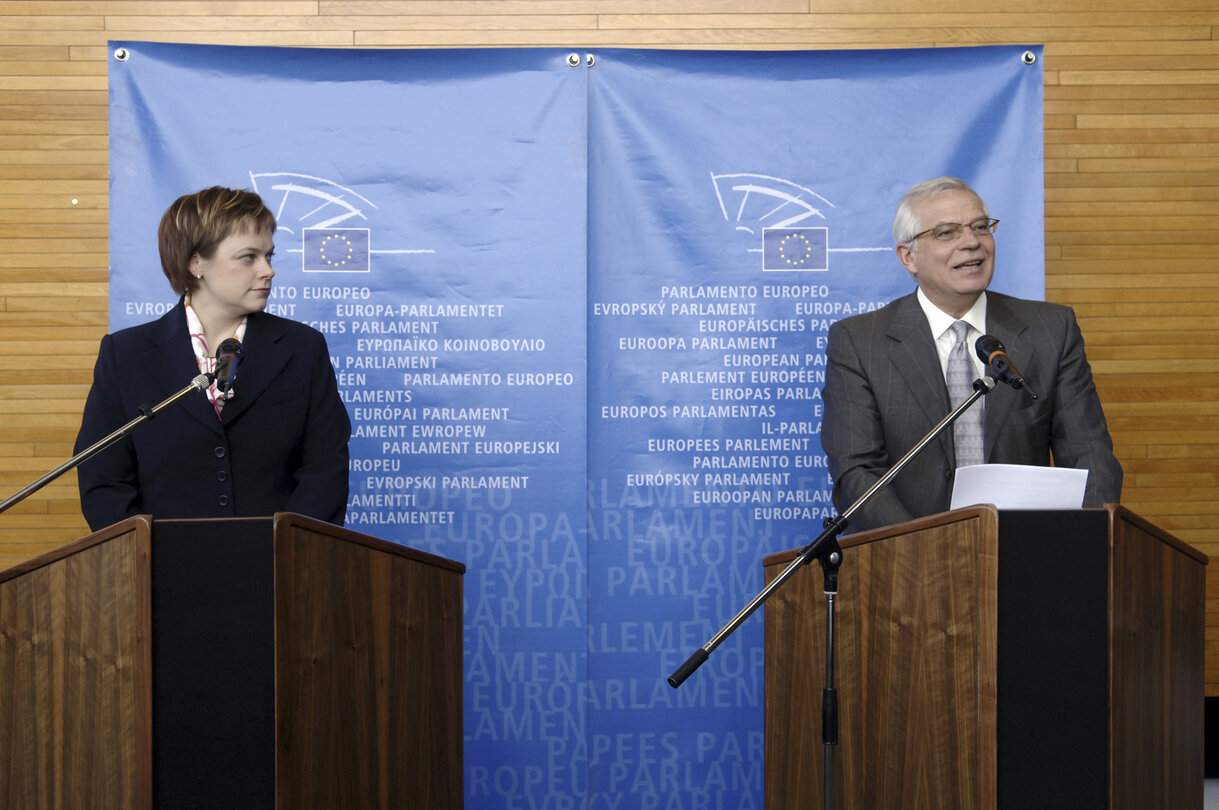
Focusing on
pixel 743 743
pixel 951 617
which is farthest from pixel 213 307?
pixel 743 743

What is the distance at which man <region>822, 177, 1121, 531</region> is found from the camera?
2.85 meters

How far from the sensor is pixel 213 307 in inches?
111

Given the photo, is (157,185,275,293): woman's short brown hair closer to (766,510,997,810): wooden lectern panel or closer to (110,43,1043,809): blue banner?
(110,43,1043,809): blue banner

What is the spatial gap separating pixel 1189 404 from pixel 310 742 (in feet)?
11.2

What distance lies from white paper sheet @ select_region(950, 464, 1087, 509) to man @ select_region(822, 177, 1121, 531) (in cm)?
62

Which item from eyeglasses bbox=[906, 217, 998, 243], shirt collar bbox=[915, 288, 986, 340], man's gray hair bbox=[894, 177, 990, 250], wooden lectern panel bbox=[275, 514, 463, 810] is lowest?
wooden lectern panel bbox=[275, 514, 463, 810]

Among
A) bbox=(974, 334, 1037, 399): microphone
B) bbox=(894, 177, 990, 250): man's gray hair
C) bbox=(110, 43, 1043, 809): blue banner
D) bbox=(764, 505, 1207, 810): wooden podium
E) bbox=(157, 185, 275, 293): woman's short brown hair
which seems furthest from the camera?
bbox=(110, 43, 1043, 809): blue banner

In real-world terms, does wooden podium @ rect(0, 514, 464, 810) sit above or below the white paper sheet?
below

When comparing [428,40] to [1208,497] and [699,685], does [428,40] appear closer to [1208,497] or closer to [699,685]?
[699,685]

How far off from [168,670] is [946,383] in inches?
80.3

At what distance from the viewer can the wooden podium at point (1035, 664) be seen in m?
1.90

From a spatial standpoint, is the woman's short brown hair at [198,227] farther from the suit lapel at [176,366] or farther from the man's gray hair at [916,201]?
the man's gray hair at [916,201]

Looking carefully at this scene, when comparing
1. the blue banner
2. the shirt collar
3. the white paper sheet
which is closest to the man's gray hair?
the shirt collar

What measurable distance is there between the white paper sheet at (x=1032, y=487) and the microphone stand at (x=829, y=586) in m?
0.14
